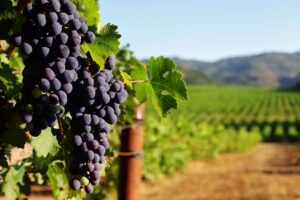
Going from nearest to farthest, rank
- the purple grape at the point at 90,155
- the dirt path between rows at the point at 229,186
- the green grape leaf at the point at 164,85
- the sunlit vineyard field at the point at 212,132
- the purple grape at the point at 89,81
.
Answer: the purple grape at the point at 89,81 → the purple grape at the point at 90,155 → the green grape leaf at the point at 164,85 → the dirt path between rows at the point at 229,186 → the sunlit vineyard field at the point at 212,132

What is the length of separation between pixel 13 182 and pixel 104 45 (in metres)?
1.11

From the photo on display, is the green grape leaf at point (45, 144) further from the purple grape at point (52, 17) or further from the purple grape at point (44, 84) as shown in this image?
the purple grape at point (52, 17)

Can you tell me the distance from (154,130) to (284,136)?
93.6 ft

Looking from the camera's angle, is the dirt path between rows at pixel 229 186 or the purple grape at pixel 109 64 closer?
the purple grape at pixel 109 64

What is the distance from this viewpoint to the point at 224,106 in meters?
62.7

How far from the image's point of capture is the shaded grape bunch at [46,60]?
1.25 m

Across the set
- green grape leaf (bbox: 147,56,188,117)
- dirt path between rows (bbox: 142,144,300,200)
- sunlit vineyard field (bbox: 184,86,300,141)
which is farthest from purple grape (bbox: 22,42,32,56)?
sunlit vineyard field (bbox: 184,86,300,141)

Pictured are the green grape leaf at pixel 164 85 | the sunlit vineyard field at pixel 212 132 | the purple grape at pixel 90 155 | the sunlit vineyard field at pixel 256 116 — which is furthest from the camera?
the sunlit vineyard field at pixel 256 116

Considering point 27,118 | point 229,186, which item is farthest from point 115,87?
point 229,186

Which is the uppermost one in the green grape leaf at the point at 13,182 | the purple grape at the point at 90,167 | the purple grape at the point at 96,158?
the purple grape at the point at 96,158

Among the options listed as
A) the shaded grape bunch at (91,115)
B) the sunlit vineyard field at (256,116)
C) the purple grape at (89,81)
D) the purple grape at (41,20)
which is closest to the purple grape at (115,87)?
the shaded grape bunch at (91,115)

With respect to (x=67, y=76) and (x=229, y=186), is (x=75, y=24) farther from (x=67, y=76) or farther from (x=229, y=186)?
(x=229, y=186)

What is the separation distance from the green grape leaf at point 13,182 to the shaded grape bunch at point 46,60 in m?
0.96

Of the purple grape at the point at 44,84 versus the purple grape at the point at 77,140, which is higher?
the purple grape at the point at 44,84
